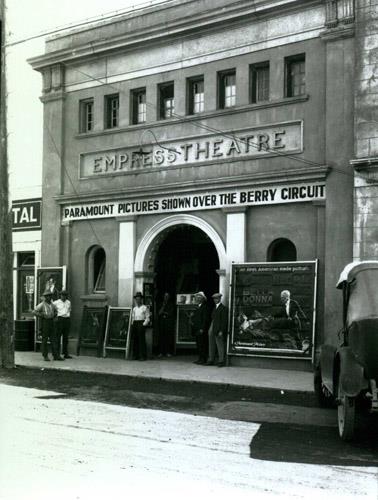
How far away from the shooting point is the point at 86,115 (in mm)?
20453

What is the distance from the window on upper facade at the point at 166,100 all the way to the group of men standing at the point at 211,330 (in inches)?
199

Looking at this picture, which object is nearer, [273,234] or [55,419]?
[55,419]

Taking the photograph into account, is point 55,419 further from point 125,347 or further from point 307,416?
point 125,347

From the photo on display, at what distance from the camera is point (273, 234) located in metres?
16.3

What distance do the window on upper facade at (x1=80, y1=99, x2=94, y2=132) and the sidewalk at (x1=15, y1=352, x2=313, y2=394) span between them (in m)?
6.70

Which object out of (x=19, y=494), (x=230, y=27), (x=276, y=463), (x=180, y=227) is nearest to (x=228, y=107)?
(x=230, y=27)

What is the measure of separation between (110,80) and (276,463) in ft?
47.5

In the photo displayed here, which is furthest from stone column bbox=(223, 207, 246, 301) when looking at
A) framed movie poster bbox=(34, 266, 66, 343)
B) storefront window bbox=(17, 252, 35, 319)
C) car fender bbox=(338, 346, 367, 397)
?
car fender bbox=(338, 346, 367, 397)

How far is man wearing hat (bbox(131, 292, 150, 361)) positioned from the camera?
17844 mm

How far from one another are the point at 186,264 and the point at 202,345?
11.9ft

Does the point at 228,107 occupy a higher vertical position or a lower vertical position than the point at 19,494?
higher

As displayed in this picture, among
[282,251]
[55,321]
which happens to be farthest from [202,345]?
[55,321]

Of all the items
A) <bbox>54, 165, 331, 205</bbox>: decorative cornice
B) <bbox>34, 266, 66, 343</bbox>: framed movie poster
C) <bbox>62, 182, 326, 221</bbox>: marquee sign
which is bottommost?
<bbox>34, 266, 66, 343</bbox>: framed movie poster

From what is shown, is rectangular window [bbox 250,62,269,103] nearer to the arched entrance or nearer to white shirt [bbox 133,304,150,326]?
the arched entrance
